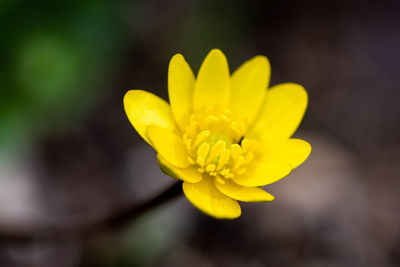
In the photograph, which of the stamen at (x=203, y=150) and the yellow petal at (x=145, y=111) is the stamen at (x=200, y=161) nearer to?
the stamen at (x=203, y=150)

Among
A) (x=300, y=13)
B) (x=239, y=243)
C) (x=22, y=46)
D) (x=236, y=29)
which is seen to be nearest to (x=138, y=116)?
(x=239, y=243)

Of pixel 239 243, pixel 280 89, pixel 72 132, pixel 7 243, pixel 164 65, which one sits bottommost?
pixel 239 243

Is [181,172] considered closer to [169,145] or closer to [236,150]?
[169,145]

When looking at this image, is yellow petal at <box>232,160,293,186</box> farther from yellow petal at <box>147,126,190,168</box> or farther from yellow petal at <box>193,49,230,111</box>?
yellow petal at <box>193,49,230,111</box>

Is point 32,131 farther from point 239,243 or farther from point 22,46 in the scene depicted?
point 239,243

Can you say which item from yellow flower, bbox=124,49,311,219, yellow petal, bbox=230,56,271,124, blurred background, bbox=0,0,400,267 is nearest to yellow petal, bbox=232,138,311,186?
yellow flower, bbox=124,49,311,219

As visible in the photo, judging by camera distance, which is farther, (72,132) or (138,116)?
(72,132)

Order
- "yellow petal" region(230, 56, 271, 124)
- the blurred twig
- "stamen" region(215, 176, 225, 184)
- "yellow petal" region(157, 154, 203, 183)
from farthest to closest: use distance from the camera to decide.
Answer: the blurred twig, "yellow petal" region(230, 56, 271, 124), "stamen" region(215, 176, 225, 184), "yellow petal" region(157, 154, 203, 183)
